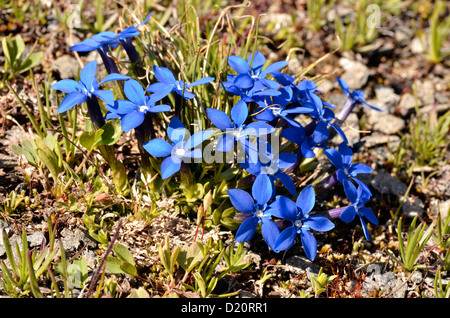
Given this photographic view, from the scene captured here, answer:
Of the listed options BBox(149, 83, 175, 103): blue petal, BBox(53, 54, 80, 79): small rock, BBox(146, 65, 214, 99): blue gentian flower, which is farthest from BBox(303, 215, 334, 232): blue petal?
BBox(53, 54, 80, 79): small rock

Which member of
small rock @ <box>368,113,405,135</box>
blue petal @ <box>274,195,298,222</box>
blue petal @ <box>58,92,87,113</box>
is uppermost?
blue petal @ <box>58,92,87,113</box>

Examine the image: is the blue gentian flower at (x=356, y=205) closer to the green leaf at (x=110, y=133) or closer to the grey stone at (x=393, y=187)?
the grey stone at (x=393, y=187)

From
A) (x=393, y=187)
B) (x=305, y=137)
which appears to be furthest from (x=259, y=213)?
(x=393, y=187)

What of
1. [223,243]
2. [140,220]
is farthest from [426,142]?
[140,220]

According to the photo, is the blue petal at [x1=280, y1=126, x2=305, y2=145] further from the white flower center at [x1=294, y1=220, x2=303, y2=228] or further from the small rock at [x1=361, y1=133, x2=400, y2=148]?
the small rock at [x1=361, y1=133, x2=400, y2=148]

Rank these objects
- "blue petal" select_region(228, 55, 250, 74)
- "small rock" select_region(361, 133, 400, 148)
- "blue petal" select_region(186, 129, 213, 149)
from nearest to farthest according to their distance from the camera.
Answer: "blue petal" select_region(186, 129, 213, 149) → "blue petal" select_region(228, 55, 250, 74) → "small rock" select_region(361, 133, 400, 148)

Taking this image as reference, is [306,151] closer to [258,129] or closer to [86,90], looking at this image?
[258,129]

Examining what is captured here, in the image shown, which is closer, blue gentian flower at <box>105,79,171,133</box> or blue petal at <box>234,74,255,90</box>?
blue gentian flower at <box>105,79,171,133</box>
